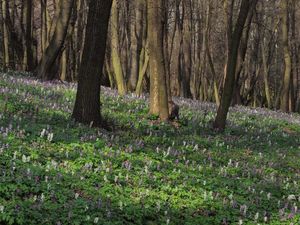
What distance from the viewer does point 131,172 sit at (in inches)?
354

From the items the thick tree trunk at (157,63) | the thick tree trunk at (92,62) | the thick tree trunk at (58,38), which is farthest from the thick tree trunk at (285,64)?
the thick tree trunk at (92,62)

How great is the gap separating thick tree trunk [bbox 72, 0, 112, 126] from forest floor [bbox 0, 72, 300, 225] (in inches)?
21.6

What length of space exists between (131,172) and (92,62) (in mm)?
4289

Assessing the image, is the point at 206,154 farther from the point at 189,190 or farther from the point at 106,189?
the point at 106,189

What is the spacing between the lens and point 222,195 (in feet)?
29.4

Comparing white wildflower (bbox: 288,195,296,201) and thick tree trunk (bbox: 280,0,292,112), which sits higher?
thick tree trunk (bbox: 280,0,292,112)

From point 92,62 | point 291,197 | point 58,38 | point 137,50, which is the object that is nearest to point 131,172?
point 291,197

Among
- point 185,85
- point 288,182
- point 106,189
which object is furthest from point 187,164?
point 185,85

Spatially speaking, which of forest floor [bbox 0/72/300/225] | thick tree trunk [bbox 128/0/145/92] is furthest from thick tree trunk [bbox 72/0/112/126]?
thick tree trunk [bbox 128/0/145/92]

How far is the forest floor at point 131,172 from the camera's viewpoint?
7023 millimetres

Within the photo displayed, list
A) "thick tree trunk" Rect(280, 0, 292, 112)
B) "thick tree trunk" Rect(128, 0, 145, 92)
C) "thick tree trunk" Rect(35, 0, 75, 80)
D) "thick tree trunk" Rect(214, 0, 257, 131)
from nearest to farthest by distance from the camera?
"thick tree trunk" Rect(214, 0, 257, 131)
"thick tree trunk" Rect(35, 0, 75, 80)
"thick tree trunk" Rect(128, 0, 145, 92)
"thick tree trunk" Rect(280, 0, 292, 112)

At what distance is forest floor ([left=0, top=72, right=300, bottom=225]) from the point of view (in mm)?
7023

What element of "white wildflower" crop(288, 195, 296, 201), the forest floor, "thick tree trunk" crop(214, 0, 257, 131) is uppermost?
"thick tree trunk" crop(214, 0, 257, 131)

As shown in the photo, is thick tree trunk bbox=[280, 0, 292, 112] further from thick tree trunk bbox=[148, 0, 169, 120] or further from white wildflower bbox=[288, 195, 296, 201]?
white wildflower bbox=[288, 195, 296, 201]
